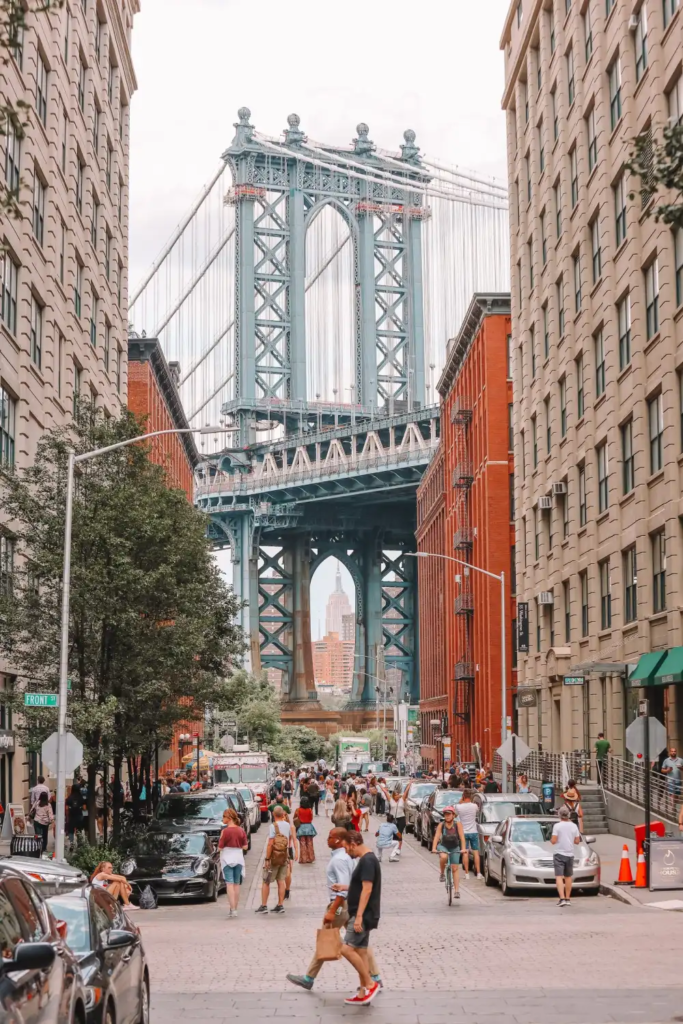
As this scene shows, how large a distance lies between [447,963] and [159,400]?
74411 millimetres

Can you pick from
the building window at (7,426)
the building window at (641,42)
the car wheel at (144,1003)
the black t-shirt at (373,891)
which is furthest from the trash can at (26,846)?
the building window at (641,42)

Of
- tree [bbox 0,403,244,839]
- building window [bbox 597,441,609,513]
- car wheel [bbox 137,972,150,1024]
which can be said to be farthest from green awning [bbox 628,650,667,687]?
car wheel [bbox 137,972,150,1024]

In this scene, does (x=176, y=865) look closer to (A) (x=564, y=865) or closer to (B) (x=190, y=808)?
(A) (x=564, y=865)

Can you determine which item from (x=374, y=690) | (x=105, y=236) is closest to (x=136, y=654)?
(x=105, y=236)

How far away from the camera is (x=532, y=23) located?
5541 cm

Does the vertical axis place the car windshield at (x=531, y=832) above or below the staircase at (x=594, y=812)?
above

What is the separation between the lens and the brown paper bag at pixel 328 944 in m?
13.6

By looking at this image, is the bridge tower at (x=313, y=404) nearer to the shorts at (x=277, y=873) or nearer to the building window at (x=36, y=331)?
the building window at (x=36, y=331)

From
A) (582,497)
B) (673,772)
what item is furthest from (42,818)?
(582,497)

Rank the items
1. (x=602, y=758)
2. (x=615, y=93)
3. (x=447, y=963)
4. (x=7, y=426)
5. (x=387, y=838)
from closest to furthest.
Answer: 1. (x=447, y=963)
2. (x=387, y=838)
3. (x=7, y=426)
4. (x=602, y=758)
5. (x=615, y=93)

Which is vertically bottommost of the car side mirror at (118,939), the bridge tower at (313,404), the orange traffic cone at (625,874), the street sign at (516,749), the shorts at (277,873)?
the orange traffic cone at (625,874)

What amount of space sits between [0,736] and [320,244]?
464ft

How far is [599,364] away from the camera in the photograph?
144 feet

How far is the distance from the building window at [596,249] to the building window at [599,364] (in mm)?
1748
